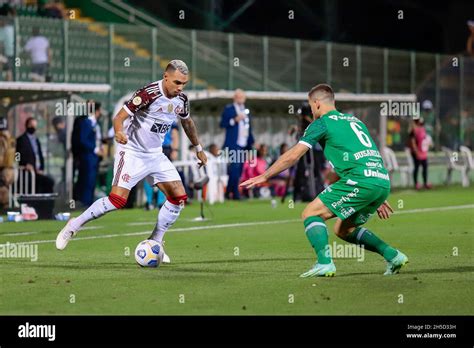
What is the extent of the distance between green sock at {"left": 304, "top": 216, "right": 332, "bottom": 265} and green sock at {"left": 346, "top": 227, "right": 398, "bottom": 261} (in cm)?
42

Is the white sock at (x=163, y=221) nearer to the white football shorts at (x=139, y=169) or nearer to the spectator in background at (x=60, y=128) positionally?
the white football shorts at (x=139, y=169)

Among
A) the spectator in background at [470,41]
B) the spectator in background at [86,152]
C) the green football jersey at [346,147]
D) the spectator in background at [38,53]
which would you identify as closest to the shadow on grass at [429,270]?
the green football jersey at [346,147]

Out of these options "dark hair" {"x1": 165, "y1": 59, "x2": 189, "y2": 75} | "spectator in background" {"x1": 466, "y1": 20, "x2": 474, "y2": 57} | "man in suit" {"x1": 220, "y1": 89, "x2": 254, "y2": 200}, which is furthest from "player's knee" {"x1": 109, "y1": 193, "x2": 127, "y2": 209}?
"spectator in background" {"x1": 466, "y1": 20, "x2": 474, "y2": 57}

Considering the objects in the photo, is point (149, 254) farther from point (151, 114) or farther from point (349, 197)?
point (349, 197)

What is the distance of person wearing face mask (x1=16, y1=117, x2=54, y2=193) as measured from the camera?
1005 inches

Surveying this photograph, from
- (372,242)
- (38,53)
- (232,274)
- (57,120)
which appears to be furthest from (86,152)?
(372,242)

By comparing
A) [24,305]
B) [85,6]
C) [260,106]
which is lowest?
[24,305]

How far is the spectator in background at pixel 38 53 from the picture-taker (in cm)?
2938

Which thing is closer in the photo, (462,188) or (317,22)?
(462,188)

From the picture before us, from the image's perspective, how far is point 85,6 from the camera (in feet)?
126

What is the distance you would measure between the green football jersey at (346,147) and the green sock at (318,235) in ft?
1.69

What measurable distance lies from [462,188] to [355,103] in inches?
153

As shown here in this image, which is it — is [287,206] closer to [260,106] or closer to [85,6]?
[260,106]

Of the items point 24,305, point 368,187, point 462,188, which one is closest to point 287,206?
point 462,188
